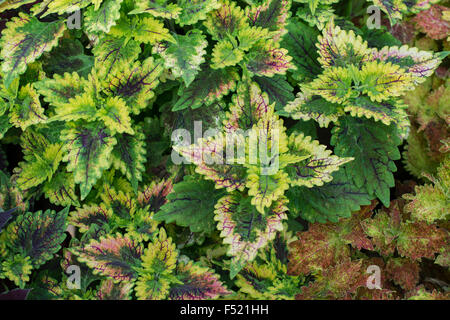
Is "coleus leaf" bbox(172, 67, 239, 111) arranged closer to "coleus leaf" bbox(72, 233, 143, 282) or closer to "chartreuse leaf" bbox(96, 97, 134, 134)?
"chartreuse leaf" bbox(96, 97, 134, 134)

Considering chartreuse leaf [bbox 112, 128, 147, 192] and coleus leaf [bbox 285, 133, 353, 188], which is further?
chartreuse leaf [bbox 112, 128, 147, 192]

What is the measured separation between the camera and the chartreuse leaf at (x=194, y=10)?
1038 millimetres

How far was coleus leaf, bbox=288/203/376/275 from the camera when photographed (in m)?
1.14

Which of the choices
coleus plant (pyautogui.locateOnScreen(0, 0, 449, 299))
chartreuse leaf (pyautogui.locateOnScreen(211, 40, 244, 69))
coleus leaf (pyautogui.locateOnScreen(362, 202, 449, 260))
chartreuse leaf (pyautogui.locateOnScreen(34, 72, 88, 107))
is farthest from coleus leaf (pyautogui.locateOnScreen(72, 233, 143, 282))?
coleus leaf (pyautogui.locateOnScreen(362, 202, 449, 260))

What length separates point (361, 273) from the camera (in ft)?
3.69

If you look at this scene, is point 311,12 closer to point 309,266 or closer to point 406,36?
point 406,36

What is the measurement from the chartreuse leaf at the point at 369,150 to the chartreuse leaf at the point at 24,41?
71cm

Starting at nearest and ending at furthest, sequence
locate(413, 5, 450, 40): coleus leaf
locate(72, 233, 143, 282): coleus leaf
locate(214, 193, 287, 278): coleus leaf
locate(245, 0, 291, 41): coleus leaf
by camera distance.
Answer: locate(214, 193, 287, 278): coleus leaf, locate(72, 233, 143, 282): coleus leaf, locate(245, 0, 291, 41): coleus leaf, locate(413, 5, 450, 40): coleus leaf

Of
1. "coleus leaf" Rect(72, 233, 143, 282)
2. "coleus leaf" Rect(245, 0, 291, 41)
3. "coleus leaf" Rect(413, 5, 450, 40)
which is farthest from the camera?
"coleus leaf" Rect(413, 5, 450, 40)

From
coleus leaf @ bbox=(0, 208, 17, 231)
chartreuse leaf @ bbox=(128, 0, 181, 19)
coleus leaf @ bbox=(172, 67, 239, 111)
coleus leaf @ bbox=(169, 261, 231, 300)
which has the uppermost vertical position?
chartreuse leaf @ bbox=(128, 0, 181, 19)

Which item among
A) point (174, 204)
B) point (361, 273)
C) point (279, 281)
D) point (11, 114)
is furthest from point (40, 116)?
point (361, 273)

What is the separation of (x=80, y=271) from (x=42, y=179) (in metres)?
0.25

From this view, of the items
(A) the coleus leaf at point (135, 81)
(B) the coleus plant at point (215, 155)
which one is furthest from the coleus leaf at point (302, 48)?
(A) the coleus leaf at point (135, 81)
